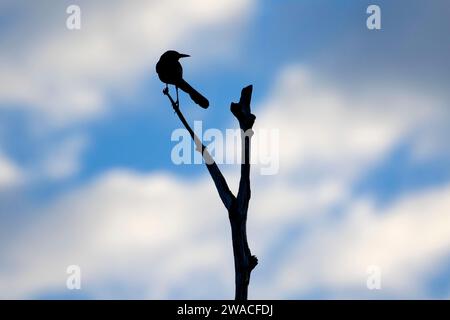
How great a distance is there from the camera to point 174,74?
13.6 meters

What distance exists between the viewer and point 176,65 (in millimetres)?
13672

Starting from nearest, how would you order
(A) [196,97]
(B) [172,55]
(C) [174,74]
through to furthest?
1. (A) [196,97]
2. (C) [174,74]
3. (B) [172,55]

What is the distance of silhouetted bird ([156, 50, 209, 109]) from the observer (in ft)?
43.7

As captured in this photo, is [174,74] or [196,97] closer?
[196,97]

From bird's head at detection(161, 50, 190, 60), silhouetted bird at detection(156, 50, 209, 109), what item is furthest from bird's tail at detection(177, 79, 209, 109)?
bird's head at detection(161, 50, 190, 60)

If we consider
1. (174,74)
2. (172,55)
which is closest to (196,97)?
(174,74)

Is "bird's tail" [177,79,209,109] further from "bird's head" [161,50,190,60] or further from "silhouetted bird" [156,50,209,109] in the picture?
"bird's head" [161,50,190,60]

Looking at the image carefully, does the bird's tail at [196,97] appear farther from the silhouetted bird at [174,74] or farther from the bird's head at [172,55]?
the bird's head at [172,55]

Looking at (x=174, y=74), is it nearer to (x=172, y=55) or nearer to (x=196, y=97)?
(x=172, y=55)

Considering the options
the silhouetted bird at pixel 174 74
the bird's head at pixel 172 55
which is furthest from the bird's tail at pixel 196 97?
the bird's head at pixel 172 55

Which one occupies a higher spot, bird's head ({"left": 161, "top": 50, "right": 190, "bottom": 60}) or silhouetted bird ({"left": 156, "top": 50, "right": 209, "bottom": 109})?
bird's head ({"left": 161, "top": 50, "right": 190, "bottom": 60})
